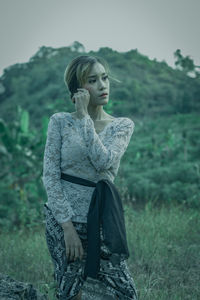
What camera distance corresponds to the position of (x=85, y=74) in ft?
8.00

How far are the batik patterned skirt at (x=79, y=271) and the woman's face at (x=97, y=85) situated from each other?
0.78 meters

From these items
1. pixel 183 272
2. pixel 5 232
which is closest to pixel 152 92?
pixel 5 232

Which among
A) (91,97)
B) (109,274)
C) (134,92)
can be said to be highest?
(134,92)

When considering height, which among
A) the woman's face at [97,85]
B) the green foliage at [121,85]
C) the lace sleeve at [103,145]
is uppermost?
the green foliage at [121,85]

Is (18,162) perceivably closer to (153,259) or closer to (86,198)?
(153,259)

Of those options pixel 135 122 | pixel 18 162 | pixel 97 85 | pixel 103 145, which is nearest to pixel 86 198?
pixel 103 145

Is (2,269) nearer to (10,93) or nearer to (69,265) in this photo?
(69,265)

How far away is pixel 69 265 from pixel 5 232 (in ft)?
12.7

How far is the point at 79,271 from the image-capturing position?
2.29 meters

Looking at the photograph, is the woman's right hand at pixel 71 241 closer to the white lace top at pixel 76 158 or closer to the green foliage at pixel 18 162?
the white lace top at pixel 76 158

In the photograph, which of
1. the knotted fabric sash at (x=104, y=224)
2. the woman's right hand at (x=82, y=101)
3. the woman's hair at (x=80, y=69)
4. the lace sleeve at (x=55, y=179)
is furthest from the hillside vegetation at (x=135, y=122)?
the knotted fabric sash at (x=104, y=224)

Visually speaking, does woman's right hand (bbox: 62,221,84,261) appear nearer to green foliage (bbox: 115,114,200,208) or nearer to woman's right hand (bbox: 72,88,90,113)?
woman's right hand (bbox: 72,88,90,113)

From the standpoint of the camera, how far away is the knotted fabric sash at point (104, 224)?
218 cm

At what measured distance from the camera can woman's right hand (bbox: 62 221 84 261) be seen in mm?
2188
